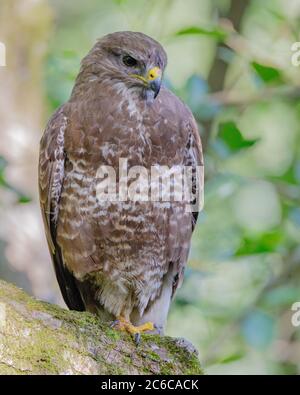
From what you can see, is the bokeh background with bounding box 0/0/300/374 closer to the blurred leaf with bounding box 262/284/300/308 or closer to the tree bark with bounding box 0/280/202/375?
the blurred leaf with bounding box 262/284/300/308

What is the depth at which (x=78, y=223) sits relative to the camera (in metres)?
5.07

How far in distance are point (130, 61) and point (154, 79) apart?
11.5 inches

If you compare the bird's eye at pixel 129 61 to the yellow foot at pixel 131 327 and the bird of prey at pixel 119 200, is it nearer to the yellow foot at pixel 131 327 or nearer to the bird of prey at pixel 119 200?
the bird of prey at pixel 119 200

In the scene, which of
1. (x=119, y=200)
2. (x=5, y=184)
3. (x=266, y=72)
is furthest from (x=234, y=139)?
(x=5, y=184)

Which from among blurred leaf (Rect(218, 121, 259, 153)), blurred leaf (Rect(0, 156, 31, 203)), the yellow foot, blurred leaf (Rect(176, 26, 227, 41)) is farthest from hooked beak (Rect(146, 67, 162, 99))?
the yellow foot

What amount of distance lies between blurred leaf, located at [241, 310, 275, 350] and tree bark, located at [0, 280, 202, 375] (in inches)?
73.8

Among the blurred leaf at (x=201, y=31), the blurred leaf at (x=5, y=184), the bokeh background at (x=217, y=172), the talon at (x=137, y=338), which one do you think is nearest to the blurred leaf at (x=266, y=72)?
the bokeh background at (x=217, y=172)

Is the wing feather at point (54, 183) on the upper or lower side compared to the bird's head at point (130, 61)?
lower

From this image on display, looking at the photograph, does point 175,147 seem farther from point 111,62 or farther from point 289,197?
point 289,197

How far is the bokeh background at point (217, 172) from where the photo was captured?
20.0ft

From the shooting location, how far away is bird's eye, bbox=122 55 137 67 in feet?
17.2

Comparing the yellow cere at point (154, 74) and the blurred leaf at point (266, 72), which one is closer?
the yellow cere at point (154, 74)

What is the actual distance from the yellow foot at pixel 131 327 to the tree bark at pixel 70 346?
0.27 feet
